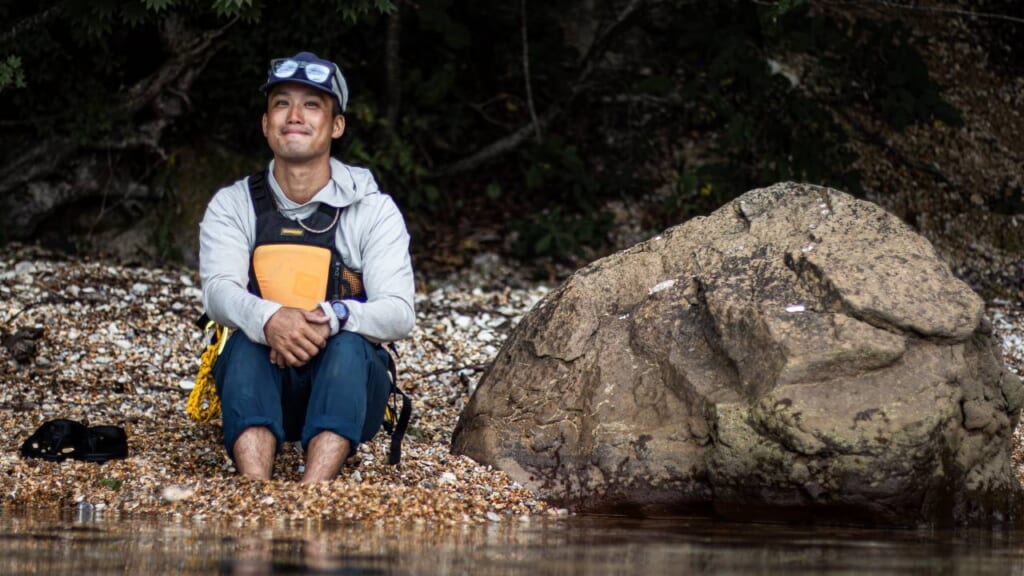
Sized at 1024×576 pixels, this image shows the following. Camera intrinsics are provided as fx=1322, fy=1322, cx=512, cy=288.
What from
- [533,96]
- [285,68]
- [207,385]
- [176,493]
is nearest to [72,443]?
[207,385]

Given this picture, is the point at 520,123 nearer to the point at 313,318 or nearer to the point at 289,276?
the point at 289,276

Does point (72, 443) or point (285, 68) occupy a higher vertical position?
point (285, 68)

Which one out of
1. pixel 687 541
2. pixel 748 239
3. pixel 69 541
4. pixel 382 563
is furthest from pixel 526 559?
pixel 748 239

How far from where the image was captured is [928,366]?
4582mm

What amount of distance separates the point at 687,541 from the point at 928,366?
1.21m

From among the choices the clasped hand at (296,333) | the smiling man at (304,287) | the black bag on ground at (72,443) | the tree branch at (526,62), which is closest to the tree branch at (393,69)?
the tree branch at (526,62)

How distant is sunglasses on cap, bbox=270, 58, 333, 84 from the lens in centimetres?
491

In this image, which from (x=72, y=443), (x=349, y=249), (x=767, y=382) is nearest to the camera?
(x=767, y=382)

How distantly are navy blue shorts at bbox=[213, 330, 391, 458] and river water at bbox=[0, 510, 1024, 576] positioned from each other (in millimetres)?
564

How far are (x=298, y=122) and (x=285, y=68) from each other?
0.21 meters

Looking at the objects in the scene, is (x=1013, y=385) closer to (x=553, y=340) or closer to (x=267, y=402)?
(x=553, y=340)

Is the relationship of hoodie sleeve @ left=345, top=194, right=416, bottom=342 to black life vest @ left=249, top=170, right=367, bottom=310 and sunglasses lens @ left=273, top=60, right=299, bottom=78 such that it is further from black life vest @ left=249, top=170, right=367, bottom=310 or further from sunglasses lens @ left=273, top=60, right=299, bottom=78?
sunglasses lens @ left=273, top=60, right=299, bottom=78

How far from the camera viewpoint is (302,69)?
4.92 metres

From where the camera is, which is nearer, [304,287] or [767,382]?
[767,382]
